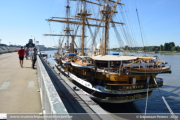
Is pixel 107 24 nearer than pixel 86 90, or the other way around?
pixel 86 90

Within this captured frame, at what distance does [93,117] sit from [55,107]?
3401mm

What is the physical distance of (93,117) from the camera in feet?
17.6

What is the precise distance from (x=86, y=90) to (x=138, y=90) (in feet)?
16.0

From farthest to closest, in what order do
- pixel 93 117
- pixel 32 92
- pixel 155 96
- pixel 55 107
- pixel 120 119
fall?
pixel 155 96, pixel 120 119, pixel 32 92, pixel 93 117, pixel 55 107

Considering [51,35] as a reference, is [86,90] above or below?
below

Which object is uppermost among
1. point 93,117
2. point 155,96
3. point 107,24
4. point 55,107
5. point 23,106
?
point 107,24

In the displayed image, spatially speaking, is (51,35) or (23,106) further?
(51,35)

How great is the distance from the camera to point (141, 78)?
510 inches

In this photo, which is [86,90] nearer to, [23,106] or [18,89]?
[18,89]

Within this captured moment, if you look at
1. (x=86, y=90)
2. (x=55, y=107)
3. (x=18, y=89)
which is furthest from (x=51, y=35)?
(x=55, y=107)

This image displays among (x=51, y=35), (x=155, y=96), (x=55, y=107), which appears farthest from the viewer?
(x=51, y=35)

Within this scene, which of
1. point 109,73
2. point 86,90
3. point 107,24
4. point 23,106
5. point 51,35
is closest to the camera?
point 23,106

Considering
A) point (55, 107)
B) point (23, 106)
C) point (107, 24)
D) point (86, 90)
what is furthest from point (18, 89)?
point (107, 24)

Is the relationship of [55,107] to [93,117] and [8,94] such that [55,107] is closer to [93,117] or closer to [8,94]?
[93,117]
